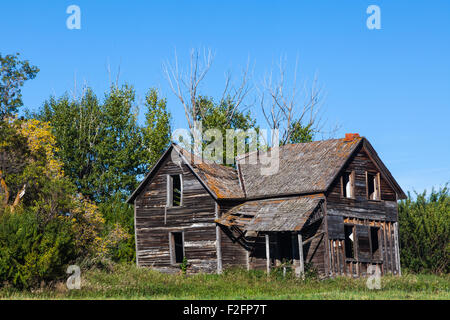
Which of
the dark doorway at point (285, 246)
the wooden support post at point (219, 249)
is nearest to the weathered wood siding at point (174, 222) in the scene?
the wooden support post at point (219, 249)

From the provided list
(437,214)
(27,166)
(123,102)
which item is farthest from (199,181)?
(123,102)

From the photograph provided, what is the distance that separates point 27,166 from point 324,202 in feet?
44.5

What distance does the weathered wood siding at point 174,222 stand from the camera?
2898cm

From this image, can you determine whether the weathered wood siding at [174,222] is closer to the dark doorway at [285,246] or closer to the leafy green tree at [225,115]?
the dark doorway at [285,246]

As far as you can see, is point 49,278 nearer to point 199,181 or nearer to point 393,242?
point 199,181

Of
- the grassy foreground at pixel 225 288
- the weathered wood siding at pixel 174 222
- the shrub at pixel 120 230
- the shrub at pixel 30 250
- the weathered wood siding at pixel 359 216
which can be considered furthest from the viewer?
the shrub at pixel 120 230

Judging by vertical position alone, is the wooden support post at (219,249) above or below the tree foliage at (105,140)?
below

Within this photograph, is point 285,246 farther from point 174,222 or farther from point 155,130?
point 155,130

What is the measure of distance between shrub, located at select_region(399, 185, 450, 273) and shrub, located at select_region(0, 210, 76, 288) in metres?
20.2

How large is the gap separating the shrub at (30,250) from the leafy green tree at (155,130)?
75.7ft

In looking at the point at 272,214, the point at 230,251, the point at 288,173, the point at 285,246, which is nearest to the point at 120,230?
the point at 230,251
